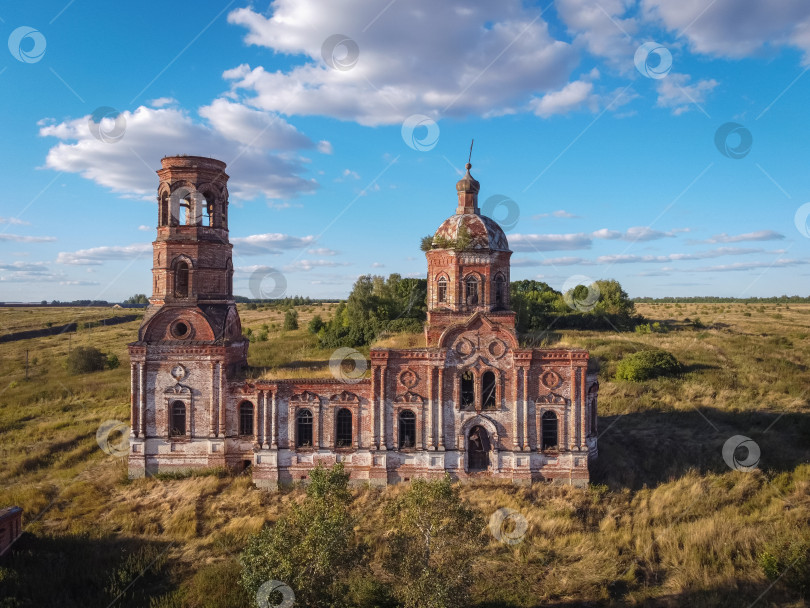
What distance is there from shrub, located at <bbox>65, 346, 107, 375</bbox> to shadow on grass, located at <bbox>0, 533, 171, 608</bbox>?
105ft

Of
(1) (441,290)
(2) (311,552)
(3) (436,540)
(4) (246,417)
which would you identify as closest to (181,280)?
(4) (246,417)

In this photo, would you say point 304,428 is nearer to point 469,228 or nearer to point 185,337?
point 185,337

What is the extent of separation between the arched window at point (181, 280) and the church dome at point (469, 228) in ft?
36.9

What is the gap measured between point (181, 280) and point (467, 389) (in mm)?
13586

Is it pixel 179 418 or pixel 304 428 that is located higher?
pixel 179 418

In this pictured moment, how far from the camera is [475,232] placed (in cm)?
2369

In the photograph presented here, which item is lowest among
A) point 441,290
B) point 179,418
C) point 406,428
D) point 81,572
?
point 81,572

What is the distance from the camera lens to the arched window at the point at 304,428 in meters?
22.1

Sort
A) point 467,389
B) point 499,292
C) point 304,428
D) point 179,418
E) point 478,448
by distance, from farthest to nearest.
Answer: point 499,292 < point 467,389 < point 179,418 < point 478,448 < point 304,428

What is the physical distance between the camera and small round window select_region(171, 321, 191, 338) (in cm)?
2266

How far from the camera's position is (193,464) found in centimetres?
2222

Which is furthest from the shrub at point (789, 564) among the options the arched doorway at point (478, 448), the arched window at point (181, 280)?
the arched window at point (181, 280)

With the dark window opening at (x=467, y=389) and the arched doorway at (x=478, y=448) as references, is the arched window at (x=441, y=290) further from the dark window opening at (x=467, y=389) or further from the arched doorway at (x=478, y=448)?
the arched doorway at (x=478, y=448)

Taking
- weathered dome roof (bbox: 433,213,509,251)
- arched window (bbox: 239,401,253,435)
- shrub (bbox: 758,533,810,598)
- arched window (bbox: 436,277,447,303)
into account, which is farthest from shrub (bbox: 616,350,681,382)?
arched window (bbox: 239,401,253,435)
